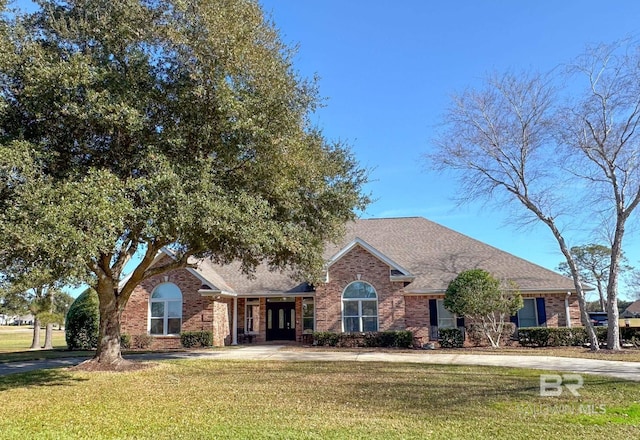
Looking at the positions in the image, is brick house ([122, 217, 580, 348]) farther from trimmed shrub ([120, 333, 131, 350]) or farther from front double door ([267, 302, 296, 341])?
trimmed shrub ([120, 333, 131, 350])

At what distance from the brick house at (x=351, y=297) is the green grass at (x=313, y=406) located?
9273 millimetres

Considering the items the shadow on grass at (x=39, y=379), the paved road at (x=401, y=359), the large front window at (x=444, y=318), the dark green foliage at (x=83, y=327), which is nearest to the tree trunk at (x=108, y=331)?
the shadow on grass at (x=39, y=379)

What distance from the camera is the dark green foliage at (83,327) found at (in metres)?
22.8

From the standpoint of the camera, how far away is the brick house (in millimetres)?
22562

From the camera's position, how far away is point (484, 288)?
1980 centimetres

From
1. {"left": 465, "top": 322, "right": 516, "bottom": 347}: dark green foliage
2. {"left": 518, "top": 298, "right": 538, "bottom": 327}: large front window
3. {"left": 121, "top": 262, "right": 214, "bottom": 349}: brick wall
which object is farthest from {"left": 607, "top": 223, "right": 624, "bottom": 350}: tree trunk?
{"left": 121, "top": 262, "right": 214, "bottom": 349}: brick wall

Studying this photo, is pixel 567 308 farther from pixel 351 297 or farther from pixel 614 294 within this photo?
pixel 351 297

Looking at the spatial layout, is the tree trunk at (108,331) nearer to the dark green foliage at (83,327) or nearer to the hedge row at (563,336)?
the dark green foliage at (83,327)

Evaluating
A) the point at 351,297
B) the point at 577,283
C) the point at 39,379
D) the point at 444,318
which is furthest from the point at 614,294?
the point at 39,379

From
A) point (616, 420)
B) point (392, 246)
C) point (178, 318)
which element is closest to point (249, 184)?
point (616, 420)

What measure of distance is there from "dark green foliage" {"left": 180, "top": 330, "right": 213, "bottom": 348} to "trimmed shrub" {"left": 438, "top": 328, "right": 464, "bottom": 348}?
35.0 ft

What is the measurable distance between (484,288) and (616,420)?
12301 mm

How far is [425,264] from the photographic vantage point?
24953 mm

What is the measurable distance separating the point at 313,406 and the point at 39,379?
833cm
